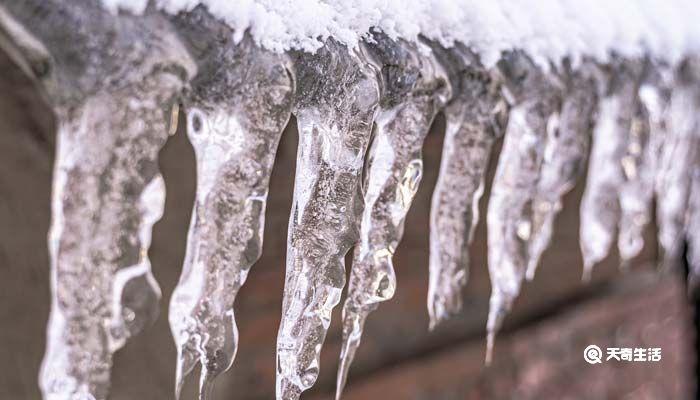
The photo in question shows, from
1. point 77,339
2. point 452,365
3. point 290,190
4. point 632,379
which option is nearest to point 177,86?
point 77,339

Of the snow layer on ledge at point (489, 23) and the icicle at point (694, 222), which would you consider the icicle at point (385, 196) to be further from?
the icicle at point (694, 222)

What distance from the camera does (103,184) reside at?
0.48 meters

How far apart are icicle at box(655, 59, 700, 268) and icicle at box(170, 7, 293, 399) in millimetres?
709

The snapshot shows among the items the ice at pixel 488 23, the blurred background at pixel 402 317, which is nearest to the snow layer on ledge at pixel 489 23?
the ice at pixel 488 23

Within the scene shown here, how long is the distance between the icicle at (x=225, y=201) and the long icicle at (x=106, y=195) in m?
0.05

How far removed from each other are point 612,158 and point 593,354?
179cm

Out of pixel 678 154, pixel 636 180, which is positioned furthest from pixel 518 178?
pixel 678 154

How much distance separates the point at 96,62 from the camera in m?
0.44

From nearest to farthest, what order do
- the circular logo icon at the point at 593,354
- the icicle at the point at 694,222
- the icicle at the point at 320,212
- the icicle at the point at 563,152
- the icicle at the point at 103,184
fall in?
the icicle at the point at 103,184
the icicle at the point at 320,212
the icicle at the point at 563,152
the icicle at the point at 694,222
the circular logo icon at the point at 593,354

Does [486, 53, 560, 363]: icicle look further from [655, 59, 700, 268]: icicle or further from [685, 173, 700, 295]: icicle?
[685, 173, 700, 295]: icicle

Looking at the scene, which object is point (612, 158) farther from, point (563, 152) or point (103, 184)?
point (103, 184)

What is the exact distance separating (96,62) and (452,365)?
1.78m

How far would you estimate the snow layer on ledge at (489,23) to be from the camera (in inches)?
20.9

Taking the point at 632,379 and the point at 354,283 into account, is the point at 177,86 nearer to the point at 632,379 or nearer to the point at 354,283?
the point at 354,283
